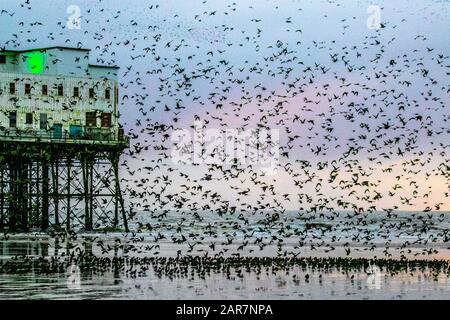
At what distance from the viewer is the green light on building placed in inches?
3113

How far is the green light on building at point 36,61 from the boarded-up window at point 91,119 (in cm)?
454

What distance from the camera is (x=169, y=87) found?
34969 millimetres

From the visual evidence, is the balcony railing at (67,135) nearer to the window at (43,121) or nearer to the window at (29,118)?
the window at (43,121)

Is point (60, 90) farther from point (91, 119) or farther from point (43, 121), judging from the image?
point (91, 119)

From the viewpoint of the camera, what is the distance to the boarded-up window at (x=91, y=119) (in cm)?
7969

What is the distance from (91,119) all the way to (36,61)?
5.58m

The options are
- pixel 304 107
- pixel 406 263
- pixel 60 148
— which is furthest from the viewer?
pixel 60 148

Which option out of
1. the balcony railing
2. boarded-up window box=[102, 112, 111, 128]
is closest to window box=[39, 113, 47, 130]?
the balcony railing

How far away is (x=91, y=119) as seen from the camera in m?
80.0

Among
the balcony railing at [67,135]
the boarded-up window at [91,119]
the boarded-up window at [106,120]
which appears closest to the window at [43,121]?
the balcony railing at [67,135]
